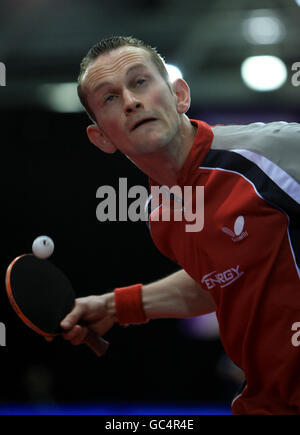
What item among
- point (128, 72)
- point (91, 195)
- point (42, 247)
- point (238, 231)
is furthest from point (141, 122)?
point (91, 195)

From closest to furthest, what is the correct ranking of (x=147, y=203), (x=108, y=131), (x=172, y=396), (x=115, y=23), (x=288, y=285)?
1. (x=288, y=285)
2. (x=108, y=131)
3. (x=147, y=203)
4. (x=115, y=23)
5. (x=172, y=396)

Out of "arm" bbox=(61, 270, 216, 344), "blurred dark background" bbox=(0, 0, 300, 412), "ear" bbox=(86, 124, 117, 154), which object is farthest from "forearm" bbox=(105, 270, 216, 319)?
"blurred dark background" bbox=(0, 0, 300, 412)

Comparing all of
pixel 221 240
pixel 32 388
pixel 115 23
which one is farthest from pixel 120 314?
pixel 32 388

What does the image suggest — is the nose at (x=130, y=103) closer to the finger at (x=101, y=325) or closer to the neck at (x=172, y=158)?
the neck at (x=172, y=158)

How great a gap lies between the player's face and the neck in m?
0.04

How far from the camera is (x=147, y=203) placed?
2619 mm

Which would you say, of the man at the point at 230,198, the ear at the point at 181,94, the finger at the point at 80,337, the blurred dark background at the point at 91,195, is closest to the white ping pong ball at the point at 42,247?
the finger at the point at 80,337

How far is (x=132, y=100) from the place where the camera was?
7.23ft

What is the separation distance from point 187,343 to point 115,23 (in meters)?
3.76

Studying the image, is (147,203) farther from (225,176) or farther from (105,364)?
(105,364)

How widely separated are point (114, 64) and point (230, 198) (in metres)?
0.70

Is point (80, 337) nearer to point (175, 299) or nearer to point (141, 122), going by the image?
point (175, 299)

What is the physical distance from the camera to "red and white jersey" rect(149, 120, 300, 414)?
6.50 feet

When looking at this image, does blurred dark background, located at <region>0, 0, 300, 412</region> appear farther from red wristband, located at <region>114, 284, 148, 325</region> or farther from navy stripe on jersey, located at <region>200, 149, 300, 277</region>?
navy stripe on jersey, located at <region>200, 149, 300, 277</region>
